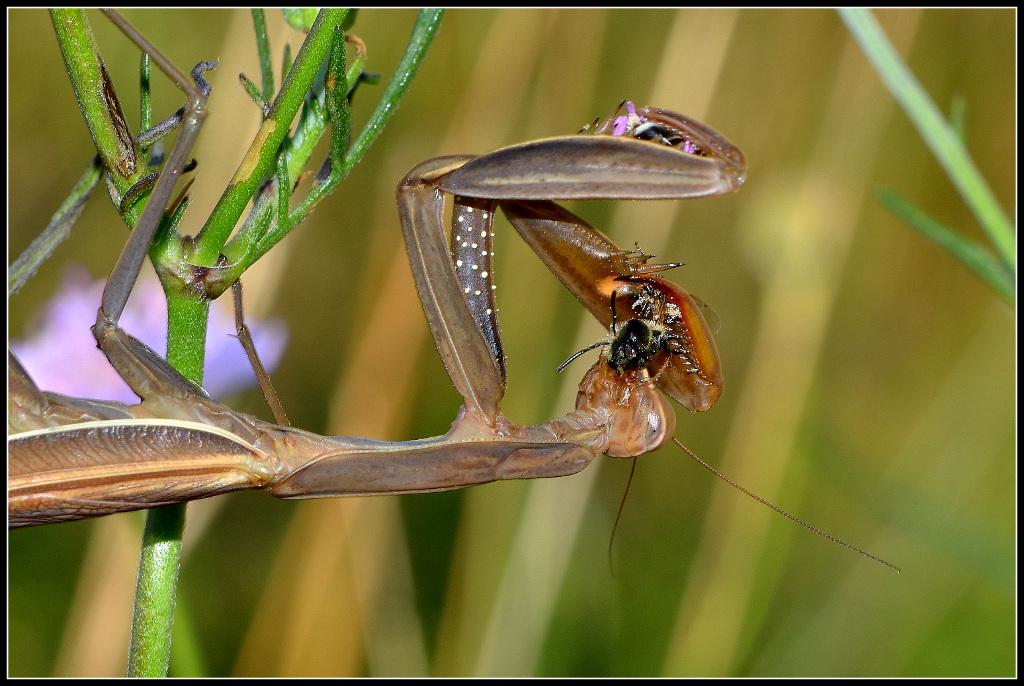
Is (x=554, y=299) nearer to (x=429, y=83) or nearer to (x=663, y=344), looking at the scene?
(x=429, y=83)

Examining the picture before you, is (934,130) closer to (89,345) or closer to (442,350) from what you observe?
(442,350)

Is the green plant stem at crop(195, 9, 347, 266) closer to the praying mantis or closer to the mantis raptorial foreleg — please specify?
the praying mantis

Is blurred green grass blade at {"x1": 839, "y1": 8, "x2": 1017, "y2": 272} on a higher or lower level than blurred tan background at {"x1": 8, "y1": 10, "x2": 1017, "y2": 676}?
higher

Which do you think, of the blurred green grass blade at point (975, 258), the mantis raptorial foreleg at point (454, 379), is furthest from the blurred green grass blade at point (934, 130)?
the mantis raptorial foreleg at point (454, 379)

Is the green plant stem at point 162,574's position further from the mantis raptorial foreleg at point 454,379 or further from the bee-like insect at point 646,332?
the bee-like insect at point 646,332

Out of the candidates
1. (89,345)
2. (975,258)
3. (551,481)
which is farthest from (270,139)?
(551,481)

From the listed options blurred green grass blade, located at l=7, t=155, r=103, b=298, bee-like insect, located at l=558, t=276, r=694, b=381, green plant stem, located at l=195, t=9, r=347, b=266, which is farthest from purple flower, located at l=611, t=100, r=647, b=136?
blurred green grass blade, located at l=7, t=155, r=103, b=298

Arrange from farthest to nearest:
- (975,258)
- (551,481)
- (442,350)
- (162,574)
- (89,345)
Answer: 1. (551,481)
2. (89,345)
3. (442,350)
4. (162,574)
5. (975,258)

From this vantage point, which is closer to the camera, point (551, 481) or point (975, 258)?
point (975, 258)
